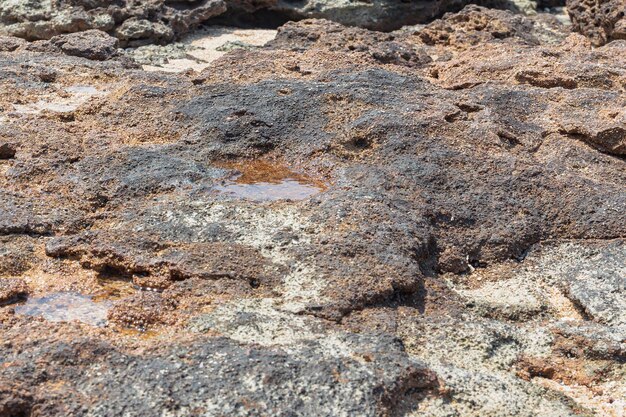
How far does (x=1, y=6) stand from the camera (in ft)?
24.0

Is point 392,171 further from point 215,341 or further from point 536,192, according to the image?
point 215,341

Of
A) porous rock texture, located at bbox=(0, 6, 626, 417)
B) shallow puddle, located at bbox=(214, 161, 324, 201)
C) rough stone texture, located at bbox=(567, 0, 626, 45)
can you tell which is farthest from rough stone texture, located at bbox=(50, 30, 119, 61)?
rough stone texture, located at bbox=(567, 0, 626, 45)

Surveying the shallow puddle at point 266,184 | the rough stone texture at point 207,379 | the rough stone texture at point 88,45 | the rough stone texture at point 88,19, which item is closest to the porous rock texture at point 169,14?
the rough stone texture at point 88,19

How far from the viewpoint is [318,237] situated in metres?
3.32

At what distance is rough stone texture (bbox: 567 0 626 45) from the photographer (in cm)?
690

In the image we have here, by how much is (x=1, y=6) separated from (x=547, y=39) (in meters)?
4.72

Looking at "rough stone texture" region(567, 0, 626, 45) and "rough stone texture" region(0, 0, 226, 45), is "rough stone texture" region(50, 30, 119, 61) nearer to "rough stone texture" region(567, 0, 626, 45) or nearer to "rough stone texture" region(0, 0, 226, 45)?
"rough stone texture" region(0, 0, 226, 45)

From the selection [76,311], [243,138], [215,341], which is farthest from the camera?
[243,138]

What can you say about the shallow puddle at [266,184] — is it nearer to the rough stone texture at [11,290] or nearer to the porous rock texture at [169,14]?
the rough stone texture at [11,290]

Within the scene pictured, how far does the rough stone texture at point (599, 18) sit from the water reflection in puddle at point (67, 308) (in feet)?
17.2

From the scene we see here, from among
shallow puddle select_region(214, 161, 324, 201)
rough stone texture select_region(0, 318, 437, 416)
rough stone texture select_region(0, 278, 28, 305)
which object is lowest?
shallow puddle select_region(214, 161, 324, 201)

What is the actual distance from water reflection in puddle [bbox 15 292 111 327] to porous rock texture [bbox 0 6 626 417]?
0.05m

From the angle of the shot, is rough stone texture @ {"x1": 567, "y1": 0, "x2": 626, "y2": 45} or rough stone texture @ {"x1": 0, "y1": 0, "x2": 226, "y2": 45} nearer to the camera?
rough stone texture @ {"x1": 567, "y1": 0, "x2": 626, "y2": 45}

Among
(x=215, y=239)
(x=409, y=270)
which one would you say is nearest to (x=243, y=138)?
(x=215, y=239)
